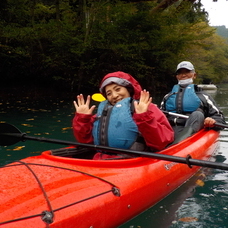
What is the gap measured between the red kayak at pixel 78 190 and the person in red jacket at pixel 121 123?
217 mm

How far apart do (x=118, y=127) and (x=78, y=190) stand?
0.88 metres

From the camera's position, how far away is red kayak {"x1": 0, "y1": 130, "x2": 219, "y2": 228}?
1653mm

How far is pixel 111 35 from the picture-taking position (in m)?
11.6

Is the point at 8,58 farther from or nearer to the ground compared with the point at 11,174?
farther from the ground

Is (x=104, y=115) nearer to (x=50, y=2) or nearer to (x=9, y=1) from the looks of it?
(x=9, y=1)

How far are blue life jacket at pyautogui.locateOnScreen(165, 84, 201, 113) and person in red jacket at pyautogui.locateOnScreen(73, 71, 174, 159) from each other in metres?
1.97

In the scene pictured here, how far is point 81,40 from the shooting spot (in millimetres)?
11211

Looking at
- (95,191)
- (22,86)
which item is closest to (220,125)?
(95,191)

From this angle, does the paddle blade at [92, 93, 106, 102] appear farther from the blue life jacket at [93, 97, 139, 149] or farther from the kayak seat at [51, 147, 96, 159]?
the kayak seat at [51, 147, 96, 159]

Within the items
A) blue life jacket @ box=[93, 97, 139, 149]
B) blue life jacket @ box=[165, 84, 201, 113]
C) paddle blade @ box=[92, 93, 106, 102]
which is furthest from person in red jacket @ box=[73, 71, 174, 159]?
blue life jacket @ box=[165, 84, 201, 113]

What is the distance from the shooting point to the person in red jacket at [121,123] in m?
2.63

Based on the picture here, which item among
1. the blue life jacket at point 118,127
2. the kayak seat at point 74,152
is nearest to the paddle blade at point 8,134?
the kayak seat at point 74,152

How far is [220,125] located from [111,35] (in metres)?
8.21

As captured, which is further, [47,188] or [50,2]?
[50,2]
